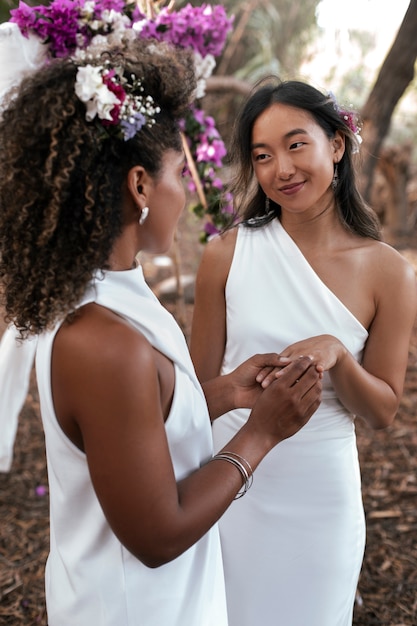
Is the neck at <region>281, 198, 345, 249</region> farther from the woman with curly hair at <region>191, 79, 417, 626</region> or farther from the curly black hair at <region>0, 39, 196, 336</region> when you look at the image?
the curly black hair at <region>0, 39, 196, 336</region>

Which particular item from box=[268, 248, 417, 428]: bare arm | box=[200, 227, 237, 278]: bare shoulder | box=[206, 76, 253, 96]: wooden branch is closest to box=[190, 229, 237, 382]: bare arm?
box=[200, 227, 237, 278]: bare shoulder

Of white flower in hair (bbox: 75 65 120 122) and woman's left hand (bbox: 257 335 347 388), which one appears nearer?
white flower in hair (bbox: 75 65 120 122)

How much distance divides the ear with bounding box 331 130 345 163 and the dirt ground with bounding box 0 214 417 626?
184cm

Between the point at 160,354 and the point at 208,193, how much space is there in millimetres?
2171

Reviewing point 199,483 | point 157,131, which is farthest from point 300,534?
point 157,131

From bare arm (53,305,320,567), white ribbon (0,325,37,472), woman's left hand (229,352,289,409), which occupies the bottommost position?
white ribbon (0,325,37,472)

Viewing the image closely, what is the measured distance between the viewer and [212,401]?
1.66m

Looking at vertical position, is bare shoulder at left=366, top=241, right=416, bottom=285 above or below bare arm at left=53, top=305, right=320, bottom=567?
below

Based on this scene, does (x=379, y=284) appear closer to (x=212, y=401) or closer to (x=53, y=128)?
(x=212, y=401)

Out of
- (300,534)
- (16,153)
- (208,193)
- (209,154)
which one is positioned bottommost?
(300,534)

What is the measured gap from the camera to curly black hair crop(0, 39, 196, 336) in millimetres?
1041

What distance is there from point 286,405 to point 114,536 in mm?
420

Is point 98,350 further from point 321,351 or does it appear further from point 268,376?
point 321,351

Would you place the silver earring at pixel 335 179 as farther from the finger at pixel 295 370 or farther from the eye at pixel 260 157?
the finger at pixel 295 370
